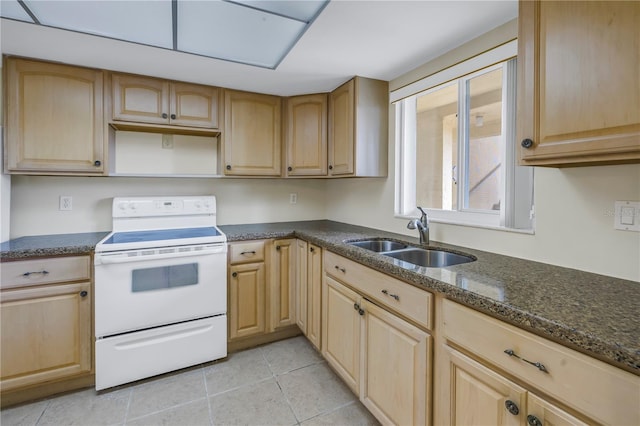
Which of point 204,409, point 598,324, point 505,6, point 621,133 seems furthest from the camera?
point 204,409

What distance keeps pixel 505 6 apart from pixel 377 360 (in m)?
1.76

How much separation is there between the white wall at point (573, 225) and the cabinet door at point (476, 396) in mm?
681

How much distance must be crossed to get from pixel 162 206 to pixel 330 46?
1704 mm

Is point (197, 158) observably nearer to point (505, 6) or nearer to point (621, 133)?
point (505, 6)

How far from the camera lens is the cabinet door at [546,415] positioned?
0.76 meters

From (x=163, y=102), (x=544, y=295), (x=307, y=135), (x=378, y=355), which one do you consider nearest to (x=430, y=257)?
(x=378, y=355)

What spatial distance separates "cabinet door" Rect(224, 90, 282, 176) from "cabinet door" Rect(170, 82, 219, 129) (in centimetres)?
11

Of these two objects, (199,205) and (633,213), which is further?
(199,205)

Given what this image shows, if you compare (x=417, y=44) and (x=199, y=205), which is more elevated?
(x=417, y=44)

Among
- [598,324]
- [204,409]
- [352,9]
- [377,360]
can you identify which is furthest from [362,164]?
[204,409]

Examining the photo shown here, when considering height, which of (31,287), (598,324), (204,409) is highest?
(598,324)

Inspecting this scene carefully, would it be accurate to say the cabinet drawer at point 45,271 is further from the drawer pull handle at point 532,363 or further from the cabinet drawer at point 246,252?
the drawer pull handle at point 532,363

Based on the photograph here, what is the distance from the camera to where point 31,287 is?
5.59ft

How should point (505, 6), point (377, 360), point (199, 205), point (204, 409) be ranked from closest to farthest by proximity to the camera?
point (505, 6) < point (377, 360) < point (204, 409) < point (199, 205)
